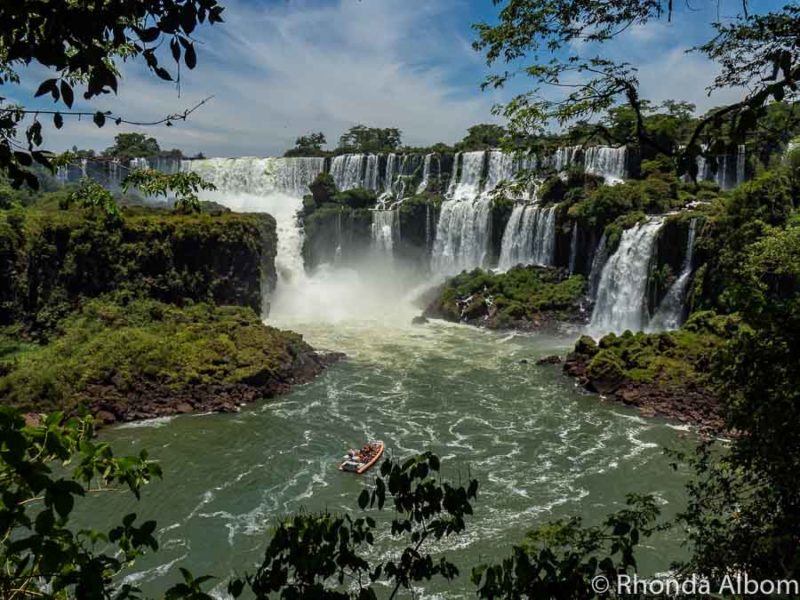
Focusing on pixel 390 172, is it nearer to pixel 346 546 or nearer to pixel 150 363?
pixel 150 363

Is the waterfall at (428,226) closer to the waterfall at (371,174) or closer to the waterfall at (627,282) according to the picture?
the waterfall at (371,174)

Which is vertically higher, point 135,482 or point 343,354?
point 135,482

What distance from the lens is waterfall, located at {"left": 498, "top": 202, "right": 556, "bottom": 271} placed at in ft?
119

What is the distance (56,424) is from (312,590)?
4.54 feet

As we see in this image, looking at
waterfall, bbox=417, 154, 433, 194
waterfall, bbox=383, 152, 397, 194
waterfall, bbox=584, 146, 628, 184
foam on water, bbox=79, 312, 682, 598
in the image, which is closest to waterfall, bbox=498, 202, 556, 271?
waterfall, bbox=584, 146, 628, 184

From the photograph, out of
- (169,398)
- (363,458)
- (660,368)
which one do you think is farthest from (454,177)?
(363,458)

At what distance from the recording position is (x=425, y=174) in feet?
158

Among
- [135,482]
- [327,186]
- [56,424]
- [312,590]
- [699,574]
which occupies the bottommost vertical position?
[699,574]

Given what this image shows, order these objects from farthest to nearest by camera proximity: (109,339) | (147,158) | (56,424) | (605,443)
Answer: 1. (147,158)
2. (109,339)
3. (605,443)
4. (56,424)

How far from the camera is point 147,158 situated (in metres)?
51.8

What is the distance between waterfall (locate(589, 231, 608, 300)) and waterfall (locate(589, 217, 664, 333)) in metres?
1.39

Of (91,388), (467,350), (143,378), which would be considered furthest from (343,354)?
(91,388)

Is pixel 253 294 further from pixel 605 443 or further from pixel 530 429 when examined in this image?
pixel 605 443

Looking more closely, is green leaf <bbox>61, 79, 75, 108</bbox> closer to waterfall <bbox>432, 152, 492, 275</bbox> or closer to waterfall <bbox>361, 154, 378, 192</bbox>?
waterfall <bbox>432, 152, 492, 275</bbox>
